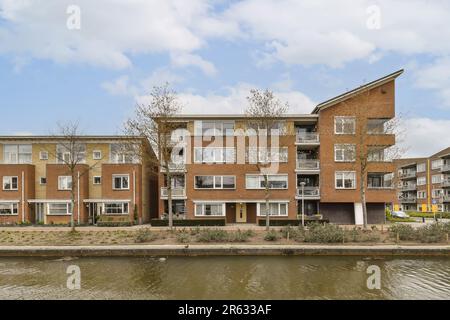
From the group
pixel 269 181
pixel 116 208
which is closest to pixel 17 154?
pixel 116 208

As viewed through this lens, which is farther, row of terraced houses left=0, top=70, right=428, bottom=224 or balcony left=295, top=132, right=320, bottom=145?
balcony left=295, top=132, right=320, bottom=145

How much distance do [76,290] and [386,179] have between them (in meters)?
33.6

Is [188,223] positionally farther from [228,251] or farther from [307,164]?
[307,164]

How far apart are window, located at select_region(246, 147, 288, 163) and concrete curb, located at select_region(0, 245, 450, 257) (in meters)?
13.0

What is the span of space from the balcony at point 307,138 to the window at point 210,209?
10.5 meters

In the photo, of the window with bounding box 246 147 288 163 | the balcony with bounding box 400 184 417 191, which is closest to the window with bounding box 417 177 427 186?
the balcony with bounding box 400 184 417 191

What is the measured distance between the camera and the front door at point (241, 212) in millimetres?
35031

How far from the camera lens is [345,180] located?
33844 mm

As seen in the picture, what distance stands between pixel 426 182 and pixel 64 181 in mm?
75216

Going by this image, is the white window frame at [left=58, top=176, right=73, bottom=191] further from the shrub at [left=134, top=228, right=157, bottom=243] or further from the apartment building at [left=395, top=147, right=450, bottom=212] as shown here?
the apartment building at [left=395, top=147, right=450, bottom=212]

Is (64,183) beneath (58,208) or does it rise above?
above

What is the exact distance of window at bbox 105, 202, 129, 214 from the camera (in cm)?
3450

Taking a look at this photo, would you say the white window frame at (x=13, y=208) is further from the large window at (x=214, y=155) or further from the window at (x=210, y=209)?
the large window at (x=214, y=155)
